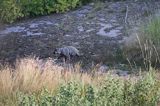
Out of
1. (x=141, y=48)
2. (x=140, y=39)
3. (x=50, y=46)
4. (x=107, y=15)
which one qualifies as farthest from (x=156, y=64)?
(x=107, y=15)

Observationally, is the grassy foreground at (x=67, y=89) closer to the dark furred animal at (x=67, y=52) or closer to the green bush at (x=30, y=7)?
the dark furred animal at (x=67, y=52)

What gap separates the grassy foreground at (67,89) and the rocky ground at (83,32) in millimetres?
1889

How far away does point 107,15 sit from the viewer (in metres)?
10.3

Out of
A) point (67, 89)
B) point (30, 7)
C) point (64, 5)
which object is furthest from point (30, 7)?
point (67, 89)

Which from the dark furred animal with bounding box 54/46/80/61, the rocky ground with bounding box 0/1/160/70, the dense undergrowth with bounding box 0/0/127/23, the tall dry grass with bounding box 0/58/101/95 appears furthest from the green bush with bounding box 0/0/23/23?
the tall dry grass with bounding box 0/58/101/95

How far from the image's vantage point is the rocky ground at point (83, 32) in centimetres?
803

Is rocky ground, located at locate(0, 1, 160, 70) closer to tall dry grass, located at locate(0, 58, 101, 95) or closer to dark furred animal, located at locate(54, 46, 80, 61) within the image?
dark furred animal, located at locate(54, 46, 80, 61)

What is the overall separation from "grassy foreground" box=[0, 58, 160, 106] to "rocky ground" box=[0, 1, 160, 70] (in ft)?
6.20

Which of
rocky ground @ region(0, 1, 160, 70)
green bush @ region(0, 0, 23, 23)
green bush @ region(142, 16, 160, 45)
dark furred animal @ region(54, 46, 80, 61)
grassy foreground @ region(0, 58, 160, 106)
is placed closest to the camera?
grassy foreground @ region(0, 58, 160, 106)

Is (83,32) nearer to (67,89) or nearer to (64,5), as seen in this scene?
(64,5)

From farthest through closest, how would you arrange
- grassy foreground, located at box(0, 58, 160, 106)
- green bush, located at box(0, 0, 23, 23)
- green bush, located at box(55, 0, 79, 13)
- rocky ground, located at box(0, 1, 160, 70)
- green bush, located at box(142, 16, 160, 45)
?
1. green bush, located at box(55, 0, 79, 13)
2. green bush, located at box(0, 0, 23, 23)
3. rocky ground, located at box(0, 1, 160, 70)
4. green bush, located at box(142, 16, 160, 45)
5. grassy foreground, located at box(0, 58, 160, 106)

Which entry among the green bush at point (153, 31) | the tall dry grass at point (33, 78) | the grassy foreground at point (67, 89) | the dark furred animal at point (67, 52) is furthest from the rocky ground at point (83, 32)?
the grassy foreground at point (67, 89)

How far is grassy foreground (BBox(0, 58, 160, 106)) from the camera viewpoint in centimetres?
439

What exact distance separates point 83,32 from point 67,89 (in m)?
4.79
